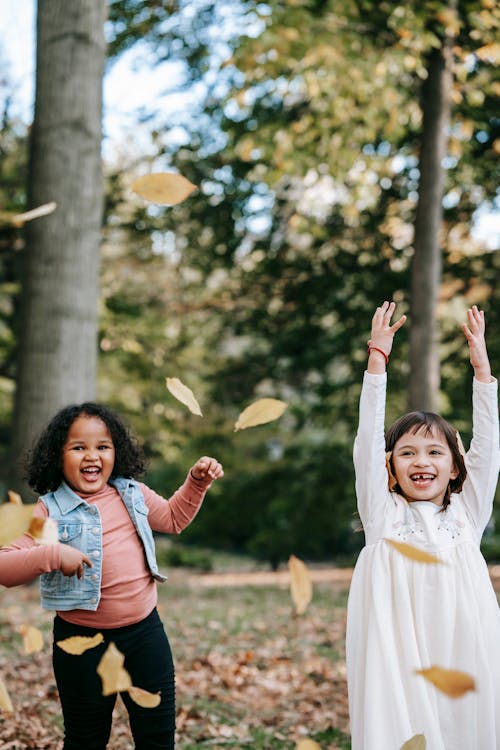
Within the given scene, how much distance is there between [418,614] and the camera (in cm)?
273

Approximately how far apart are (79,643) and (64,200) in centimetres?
359

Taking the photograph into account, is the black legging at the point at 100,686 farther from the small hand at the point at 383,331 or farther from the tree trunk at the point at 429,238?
the tree trunk at the point at 429,238

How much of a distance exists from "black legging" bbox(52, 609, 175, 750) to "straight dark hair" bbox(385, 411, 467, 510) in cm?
102

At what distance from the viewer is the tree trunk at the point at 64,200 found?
5.44 metres

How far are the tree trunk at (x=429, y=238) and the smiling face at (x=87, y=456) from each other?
5510mm

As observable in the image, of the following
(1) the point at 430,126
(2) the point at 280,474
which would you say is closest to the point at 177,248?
(2) the point at 280,474

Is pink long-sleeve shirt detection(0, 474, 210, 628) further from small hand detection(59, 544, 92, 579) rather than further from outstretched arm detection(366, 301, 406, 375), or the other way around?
outstretched arm detection(366, 301, 406, 375)

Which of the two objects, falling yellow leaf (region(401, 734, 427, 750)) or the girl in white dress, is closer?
falling yellow leaf (region(401, 734, 427, 750))

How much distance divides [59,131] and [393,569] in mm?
3891

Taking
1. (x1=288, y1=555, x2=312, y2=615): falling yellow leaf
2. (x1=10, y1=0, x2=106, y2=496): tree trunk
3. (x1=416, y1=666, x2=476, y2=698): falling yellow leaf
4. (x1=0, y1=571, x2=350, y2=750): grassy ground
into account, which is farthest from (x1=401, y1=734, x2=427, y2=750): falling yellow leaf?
(x1=10, y1=0, x2=106, y2=496): tree trunk

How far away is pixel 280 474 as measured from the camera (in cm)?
1195

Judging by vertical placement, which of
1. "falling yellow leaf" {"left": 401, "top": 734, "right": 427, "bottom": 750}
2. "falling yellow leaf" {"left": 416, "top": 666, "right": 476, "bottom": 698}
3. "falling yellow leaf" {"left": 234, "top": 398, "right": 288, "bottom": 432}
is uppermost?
"falling yellow leaf" {"left": 234, "top": 398, "right": 288, "bottom": 432}

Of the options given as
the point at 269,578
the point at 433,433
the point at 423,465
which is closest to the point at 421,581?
the point at 423,465

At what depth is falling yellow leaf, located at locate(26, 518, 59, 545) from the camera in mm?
2352
